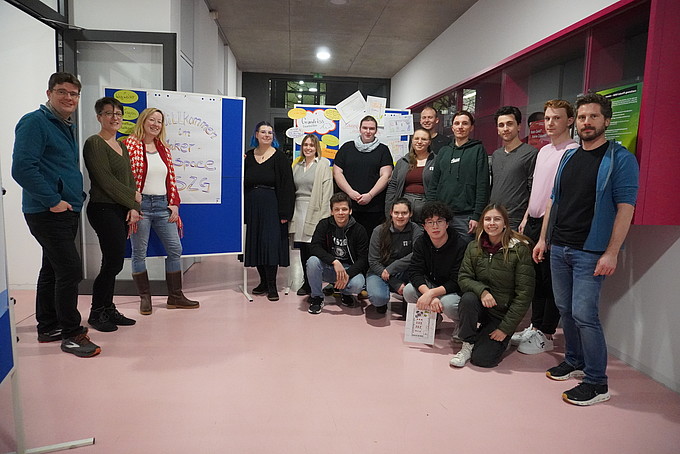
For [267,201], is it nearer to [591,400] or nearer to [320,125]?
[320,125]

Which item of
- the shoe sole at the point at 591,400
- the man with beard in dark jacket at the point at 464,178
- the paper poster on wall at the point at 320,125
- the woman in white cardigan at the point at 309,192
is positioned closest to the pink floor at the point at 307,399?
the shoe sole at the point at 591,400

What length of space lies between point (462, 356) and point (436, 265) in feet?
2.09

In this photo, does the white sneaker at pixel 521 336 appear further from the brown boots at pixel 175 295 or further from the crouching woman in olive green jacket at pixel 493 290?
the brown boots at pixel 175 295

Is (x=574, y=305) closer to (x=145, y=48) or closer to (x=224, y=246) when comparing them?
(x=224, y=246)

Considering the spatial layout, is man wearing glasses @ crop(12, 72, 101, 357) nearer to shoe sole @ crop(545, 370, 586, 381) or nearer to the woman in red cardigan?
the woman in red cardigan

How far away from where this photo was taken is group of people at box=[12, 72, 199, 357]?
2426 mm

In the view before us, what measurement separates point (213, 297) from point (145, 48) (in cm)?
222

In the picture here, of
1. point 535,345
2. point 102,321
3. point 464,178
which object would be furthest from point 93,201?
point 535,345

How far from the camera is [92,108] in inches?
153

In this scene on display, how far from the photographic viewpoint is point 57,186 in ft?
8.20

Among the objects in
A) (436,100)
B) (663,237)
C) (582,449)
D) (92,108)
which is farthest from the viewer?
(436,100)

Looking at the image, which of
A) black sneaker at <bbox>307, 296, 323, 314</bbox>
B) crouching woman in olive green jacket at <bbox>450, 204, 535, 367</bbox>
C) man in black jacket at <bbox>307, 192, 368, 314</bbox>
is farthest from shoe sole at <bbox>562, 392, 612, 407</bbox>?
black sneaker at <bbox>307, 296, 323, 314</bbox>

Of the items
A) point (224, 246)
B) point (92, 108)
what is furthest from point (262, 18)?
point (224, 246)

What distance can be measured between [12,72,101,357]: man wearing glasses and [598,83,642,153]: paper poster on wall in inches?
114
